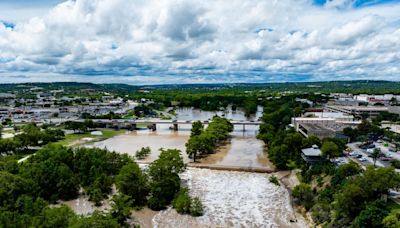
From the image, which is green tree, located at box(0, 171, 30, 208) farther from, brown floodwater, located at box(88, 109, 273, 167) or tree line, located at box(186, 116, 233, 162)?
tree line, located at box(186, 116, 233, 162)

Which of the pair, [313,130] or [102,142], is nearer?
[313,130]

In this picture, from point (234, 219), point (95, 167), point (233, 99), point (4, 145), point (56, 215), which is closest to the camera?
point (56, 215)

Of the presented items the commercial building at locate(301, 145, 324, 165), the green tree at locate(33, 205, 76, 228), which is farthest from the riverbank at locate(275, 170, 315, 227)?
the green tree at locate(33, 205, 76, 228)

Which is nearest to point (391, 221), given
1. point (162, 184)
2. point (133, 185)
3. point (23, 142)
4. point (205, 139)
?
point (162, 184)

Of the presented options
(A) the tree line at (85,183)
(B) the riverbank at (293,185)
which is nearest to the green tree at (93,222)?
(A) the tree line at (85,183)

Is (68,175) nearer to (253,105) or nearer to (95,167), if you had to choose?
(95,167)

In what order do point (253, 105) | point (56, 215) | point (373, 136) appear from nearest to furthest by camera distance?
point (56, 215) → point (373, 136) → point (253, 105)

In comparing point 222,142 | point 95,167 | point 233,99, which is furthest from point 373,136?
point 233,99

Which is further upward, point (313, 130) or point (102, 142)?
point (313, 130)
